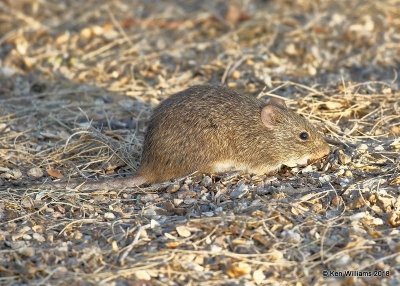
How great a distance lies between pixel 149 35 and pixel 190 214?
4936 mm

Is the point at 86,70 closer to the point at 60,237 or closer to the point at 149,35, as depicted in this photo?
the point at 149,35

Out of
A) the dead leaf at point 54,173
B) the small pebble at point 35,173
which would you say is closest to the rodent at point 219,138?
the dead leaf at point 54,173

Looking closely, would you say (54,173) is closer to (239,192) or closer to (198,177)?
(198,177)

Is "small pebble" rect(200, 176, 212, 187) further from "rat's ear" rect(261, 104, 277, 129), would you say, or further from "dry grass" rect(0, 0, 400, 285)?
"rat's ear" rect(261, 104, 277, 129)

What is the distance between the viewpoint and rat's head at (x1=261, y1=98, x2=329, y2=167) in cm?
685

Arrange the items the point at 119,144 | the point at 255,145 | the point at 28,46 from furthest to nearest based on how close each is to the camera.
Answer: the point at 28,46
the point at 119,144
the point at 255,145

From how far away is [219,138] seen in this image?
6.62 m

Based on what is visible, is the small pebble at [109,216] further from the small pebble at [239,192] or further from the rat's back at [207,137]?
the small pebble at [239,192]

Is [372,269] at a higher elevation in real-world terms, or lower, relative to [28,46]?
lower

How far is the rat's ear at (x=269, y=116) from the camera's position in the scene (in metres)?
6.76

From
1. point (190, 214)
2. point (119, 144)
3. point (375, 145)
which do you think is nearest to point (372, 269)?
point (190, 214)

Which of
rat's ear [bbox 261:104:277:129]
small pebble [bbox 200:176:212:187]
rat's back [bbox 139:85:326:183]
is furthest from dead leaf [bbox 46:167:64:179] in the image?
rat's ear [bbox 261:104:277:129]

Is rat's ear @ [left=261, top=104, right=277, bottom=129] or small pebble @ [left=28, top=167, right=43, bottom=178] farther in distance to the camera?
small pebble @ [left=28, top=167, right=43, bottom=178]

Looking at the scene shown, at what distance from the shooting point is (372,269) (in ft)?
17.5
